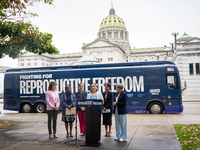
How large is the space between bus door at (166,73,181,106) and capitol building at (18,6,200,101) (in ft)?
32.8

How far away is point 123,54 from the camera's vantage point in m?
124

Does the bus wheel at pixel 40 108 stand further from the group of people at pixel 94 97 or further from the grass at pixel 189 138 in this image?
the grass at pixel 189 138

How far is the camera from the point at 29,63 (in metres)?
126

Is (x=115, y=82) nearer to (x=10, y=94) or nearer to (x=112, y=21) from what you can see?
(x=10, y=94)

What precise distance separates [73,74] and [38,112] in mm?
4107

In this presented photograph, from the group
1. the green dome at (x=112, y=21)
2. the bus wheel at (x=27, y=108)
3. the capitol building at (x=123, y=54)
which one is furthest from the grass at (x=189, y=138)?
the green dome at (x=112, y=21)

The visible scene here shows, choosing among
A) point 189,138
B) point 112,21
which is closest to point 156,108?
point 189,138

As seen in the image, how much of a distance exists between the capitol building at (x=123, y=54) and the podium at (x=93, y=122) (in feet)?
62.7

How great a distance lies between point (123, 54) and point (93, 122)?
118m

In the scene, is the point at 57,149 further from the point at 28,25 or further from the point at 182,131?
→ the point at 28,25

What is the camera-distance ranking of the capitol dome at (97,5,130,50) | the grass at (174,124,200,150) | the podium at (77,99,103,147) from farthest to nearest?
1. the capitol dome at (97,5,130,50)
2. the podium at (77,99,103,147)
3. the grass at (174,124,200,150)

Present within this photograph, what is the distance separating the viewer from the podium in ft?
23.2

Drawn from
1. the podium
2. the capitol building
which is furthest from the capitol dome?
the podium

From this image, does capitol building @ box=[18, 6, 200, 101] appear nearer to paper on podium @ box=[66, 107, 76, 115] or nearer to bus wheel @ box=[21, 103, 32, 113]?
bus wheel @ box=[21, 103, 32, 113]
